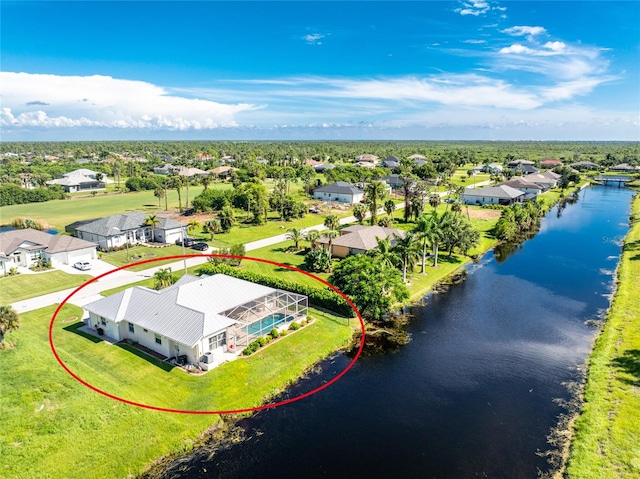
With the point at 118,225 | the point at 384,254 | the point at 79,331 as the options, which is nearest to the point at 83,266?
the point at 118,225

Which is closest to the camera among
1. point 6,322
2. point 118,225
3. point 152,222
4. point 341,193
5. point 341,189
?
point 6,322

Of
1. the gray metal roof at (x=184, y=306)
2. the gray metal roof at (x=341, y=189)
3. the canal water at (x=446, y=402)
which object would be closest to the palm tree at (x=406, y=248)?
the canal water at (x=446, y=402)

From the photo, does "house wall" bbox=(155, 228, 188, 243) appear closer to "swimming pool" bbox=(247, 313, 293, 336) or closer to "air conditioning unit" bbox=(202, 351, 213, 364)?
"swimming pool" bbox=(247, 313, 293, 336)

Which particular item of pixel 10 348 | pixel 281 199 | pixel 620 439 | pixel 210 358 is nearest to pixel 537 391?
pixel 620 439

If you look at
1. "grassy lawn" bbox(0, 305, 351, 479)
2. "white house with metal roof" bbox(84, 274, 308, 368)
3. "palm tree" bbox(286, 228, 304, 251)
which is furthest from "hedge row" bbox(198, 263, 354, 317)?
"palm tree" bbox(286, 228, 304, 251)

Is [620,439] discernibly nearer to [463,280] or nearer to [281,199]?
[463,280]

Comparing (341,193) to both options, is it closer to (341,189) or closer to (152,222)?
(341,189)

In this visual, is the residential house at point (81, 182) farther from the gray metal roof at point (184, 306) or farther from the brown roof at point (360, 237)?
the gray metal roof at point (184, 306)
